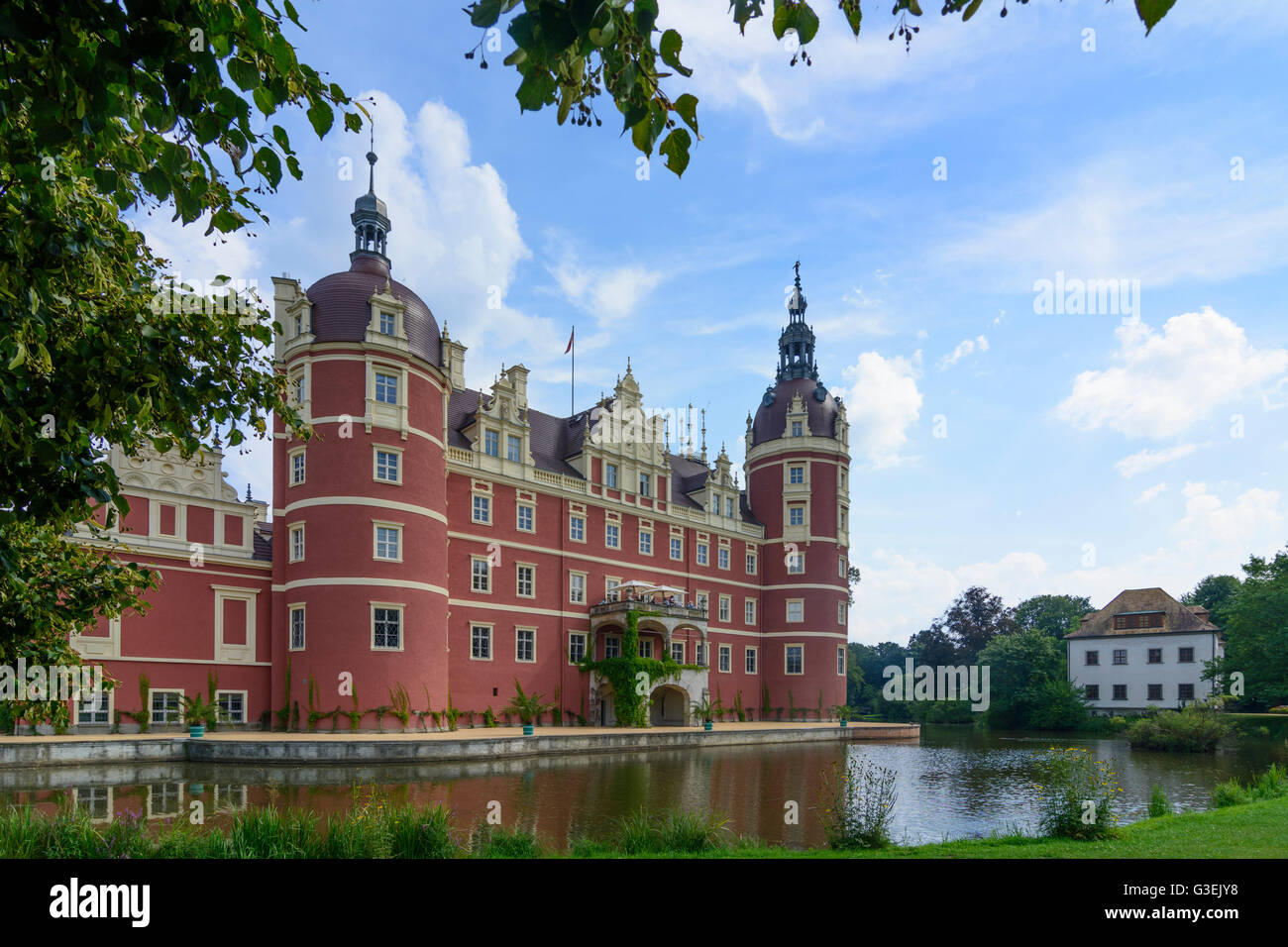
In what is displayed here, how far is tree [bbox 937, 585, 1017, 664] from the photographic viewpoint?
66.0m

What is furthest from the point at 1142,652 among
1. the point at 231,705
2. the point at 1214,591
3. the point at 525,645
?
the point at 231,705

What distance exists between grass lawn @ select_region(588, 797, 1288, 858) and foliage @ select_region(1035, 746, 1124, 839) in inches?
13.4

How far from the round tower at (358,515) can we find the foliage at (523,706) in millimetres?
4544

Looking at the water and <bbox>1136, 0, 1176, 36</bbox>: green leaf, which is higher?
<bbox>1136, 0, 1176, 36</bbox>: green leaf

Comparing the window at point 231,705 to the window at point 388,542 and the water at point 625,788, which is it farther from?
the window at point 388,542

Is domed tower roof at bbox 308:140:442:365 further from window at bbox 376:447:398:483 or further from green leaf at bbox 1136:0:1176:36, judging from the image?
green leaf at bbox 1136:0:1176:36

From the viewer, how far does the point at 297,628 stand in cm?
3111

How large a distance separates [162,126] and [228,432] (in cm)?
347

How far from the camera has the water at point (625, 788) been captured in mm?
16188

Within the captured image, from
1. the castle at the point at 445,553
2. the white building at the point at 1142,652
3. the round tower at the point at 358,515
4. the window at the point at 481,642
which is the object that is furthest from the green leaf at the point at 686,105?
the white building at the point at 1142,652

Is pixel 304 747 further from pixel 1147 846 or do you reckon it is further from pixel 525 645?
pixel 1147 846

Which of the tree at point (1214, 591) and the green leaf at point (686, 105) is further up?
the green leaf at point (686, 105)

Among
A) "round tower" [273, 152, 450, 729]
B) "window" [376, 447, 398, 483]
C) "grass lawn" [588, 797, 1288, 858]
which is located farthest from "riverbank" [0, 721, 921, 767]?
"grass lawn" [588, 797, 1288, 858]

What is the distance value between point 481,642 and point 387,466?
9.09 m
